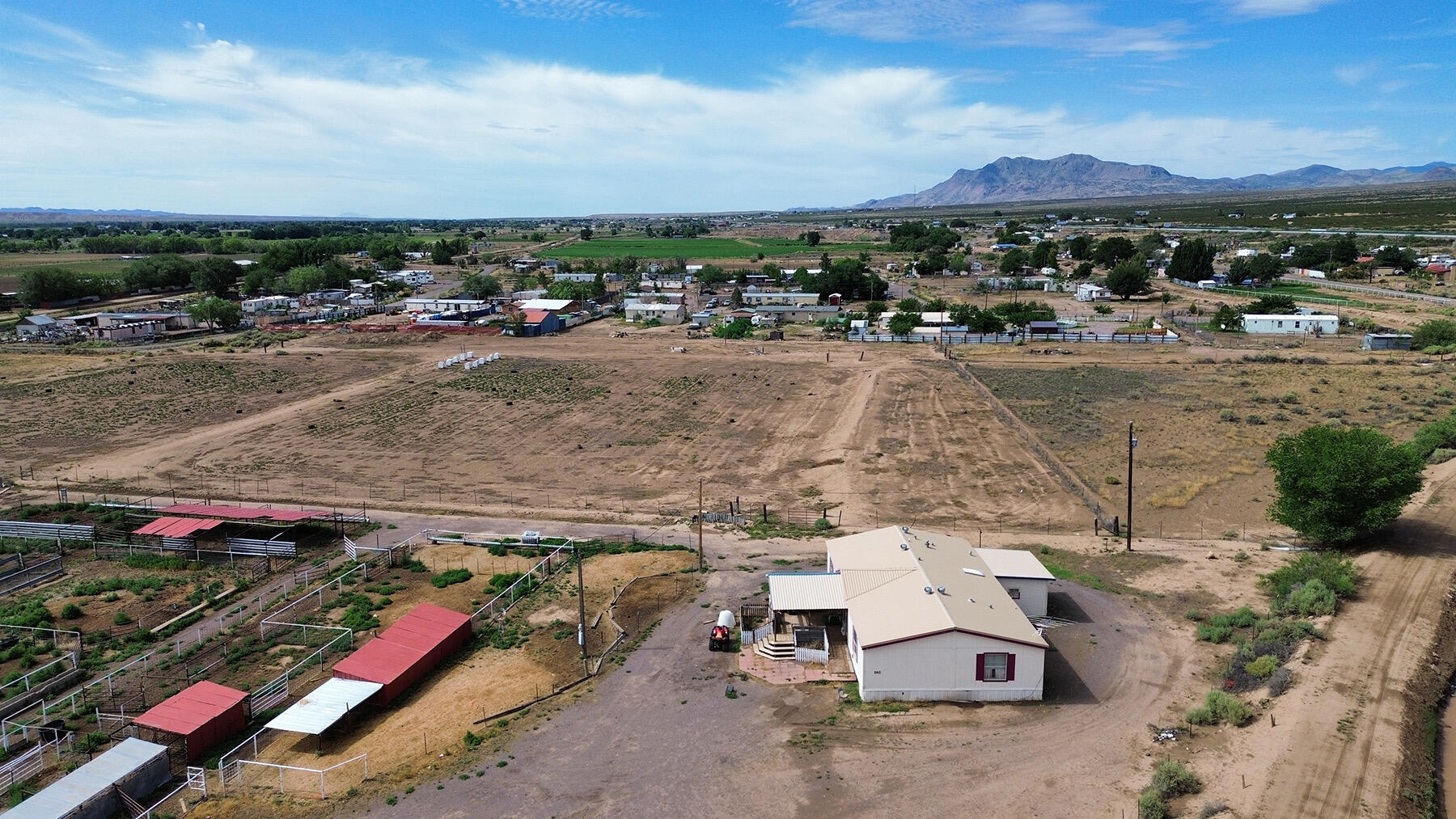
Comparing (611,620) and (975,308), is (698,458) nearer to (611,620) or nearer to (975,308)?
(611,620)

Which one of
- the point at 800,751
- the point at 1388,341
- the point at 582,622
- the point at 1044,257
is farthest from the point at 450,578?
the point at 1044,257

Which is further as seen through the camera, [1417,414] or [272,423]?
[272,423]

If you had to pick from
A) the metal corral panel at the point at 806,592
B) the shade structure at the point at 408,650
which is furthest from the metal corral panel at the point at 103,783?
the metal corral panel at the point at 806,592

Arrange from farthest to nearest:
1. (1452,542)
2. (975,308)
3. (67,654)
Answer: (975,308), (1452,542), (67,654)

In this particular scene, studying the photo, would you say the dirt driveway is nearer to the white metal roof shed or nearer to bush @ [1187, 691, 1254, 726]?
bush @ [1187, 691, 1254, 726]

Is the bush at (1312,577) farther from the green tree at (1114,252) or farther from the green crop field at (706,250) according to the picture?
the green crop field at (706,250)

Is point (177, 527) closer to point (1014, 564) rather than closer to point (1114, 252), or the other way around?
point (1014, 564)

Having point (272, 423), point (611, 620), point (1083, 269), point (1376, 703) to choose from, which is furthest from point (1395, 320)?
point (272, 423)
